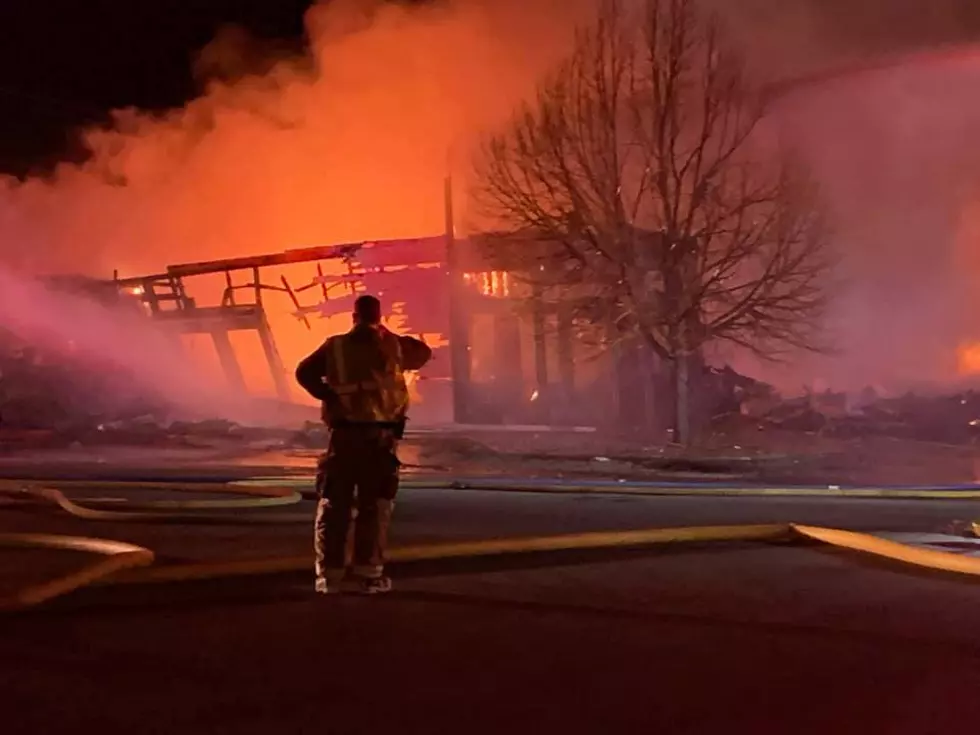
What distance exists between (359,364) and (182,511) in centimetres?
381

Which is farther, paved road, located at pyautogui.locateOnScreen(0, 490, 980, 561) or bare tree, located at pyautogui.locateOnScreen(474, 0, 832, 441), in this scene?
bare tree, located at pyautogui.locateOnScreen(474, 0, 832, 441)

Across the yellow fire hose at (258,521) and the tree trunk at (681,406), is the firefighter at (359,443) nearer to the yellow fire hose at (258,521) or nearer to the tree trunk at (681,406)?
the yellow fire hose at (258,521)

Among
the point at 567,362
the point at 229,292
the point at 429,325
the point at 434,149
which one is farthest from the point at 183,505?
the point at 229,292

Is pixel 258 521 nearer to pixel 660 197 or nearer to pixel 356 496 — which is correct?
pixel 356 496

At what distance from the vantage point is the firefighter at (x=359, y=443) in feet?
17.1

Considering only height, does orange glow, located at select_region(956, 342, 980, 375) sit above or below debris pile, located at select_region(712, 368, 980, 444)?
above

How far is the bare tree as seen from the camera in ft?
47.4

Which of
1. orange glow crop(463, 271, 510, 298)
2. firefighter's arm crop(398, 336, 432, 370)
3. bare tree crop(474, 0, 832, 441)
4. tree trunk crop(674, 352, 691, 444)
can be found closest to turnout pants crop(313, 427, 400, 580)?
firefighter's arm crop(398, 336, 432, 370)

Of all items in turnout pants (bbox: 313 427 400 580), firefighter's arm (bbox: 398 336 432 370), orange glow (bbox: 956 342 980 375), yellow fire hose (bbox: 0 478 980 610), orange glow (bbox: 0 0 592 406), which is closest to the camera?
turnout pants (bbox: 313 427 400 580)

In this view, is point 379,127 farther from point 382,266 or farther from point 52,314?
point 52,314

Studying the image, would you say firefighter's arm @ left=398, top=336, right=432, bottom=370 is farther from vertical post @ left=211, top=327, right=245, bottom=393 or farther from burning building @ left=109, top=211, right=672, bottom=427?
vertical post @ left=211, top=327, right=245, bottom=393

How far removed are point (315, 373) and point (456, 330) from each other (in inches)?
542

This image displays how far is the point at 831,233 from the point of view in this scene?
1584 cm

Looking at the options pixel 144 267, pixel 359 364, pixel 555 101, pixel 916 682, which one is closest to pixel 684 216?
pixel 555 101
